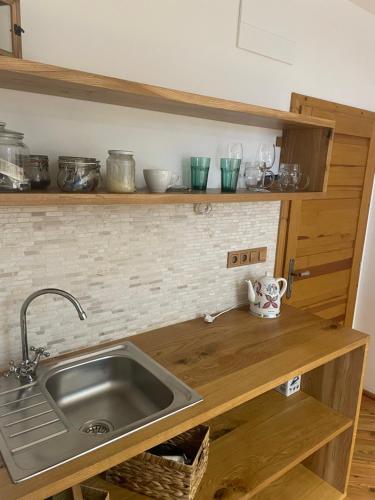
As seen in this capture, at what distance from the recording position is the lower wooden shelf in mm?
1363

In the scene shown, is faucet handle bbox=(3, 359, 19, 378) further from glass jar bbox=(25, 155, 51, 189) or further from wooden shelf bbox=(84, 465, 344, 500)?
wooden shelf bbox=(84, 465, 344, 500)

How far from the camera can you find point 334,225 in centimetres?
239

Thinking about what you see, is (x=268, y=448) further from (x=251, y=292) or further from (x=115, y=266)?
(x=115, y=266)

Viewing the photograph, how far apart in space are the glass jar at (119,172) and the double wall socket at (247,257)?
0.78 meters

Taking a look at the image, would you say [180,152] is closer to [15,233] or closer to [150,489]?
[15,233]

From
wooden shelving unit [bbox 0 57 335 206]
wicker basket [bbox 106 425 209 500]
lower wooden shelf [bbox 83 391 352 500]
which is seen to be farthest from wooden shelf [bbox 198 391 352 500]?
wooden shelving unit [bbox 0 57 335 206]

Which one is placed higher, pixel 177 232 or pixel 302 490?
pixel 177 232

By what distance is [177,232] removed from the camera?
1614mm

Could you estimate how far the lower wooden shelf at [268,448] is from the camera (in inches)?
53.7

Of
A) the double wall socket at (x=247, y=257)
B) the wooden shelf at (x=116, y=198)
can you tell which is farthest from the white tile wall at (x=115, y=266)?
the wooden shelf at (x=116, y=198)

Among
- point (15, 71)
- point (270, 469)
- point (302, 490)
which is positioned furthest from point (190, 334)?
point (15, 71)

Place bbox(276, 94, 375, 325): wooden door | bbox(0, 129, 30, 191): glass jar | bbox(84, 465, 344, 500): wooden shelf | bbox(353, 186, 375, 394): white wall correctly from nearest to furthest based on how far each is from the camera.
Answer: bbox(0, 129, 30, 191): glass jar
bbox(84, 465, 344, 500): wooden shelf
bbox(276, 94, 375, 325): wooden door
bbox(353, 186, 375, 394): white wall

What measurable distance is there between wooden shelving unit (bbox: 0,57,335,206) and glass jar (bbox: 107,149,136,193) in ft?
0.19

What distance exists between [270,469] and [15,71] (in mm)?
1522
